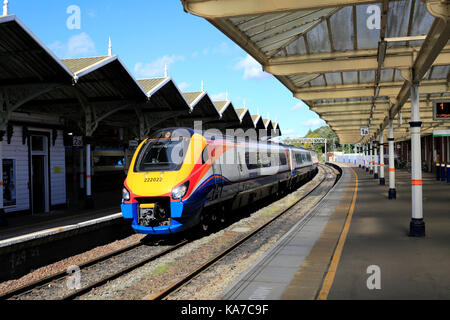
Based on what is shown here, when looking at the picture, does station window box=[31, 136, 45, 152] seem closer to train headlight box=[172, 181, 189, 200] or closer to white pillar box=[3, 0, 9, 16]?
white pillar box=[3, 0, 9, 16]

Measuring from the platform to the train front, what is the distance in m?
2.44

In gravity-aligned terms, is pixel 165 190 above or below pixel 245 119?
below

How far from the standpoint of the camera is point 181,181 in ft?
32.8

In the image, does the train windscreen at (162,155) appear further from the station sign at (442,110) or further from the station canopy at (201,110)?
the station canopy at (201,110)

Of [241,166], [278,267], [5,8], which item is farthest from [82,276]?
[5,8]

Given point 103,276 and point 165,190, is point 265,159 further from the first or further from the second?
point 103,276

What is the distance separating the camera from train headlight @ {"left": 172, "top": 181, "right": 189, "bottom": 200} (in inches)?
388

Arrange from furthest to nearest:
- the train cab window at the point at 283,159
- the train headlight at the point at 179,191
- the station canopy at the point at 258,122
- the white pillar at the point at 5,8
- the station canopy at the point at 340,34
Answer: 1. the station canopy at the point at 258,122
2. the train cab window at the point at 283,159
3. the white pillar at the point at 5,8
4. the train headlight at the point at 179,191
5. the station canopy at the point at 340,34

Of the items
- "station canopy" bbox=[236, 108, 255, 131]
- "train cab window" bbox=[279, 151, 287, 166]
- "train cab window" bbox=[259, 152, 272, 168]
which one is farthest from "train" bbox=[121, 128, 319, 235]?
"station canopy" bbox=[236, 108, 255, 131]

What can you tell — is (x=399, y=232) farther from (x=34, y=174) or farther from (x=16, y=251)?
(x=34, y=174)

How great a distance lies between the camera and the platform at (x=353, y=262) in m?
5.93

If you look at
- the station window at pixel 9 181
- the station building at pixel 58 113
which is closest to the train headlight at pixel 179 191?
the station building at pixel 58 113

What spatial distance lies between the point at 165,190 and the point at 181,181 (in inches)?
17.4

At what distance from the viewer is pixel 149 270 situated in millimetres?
8625
